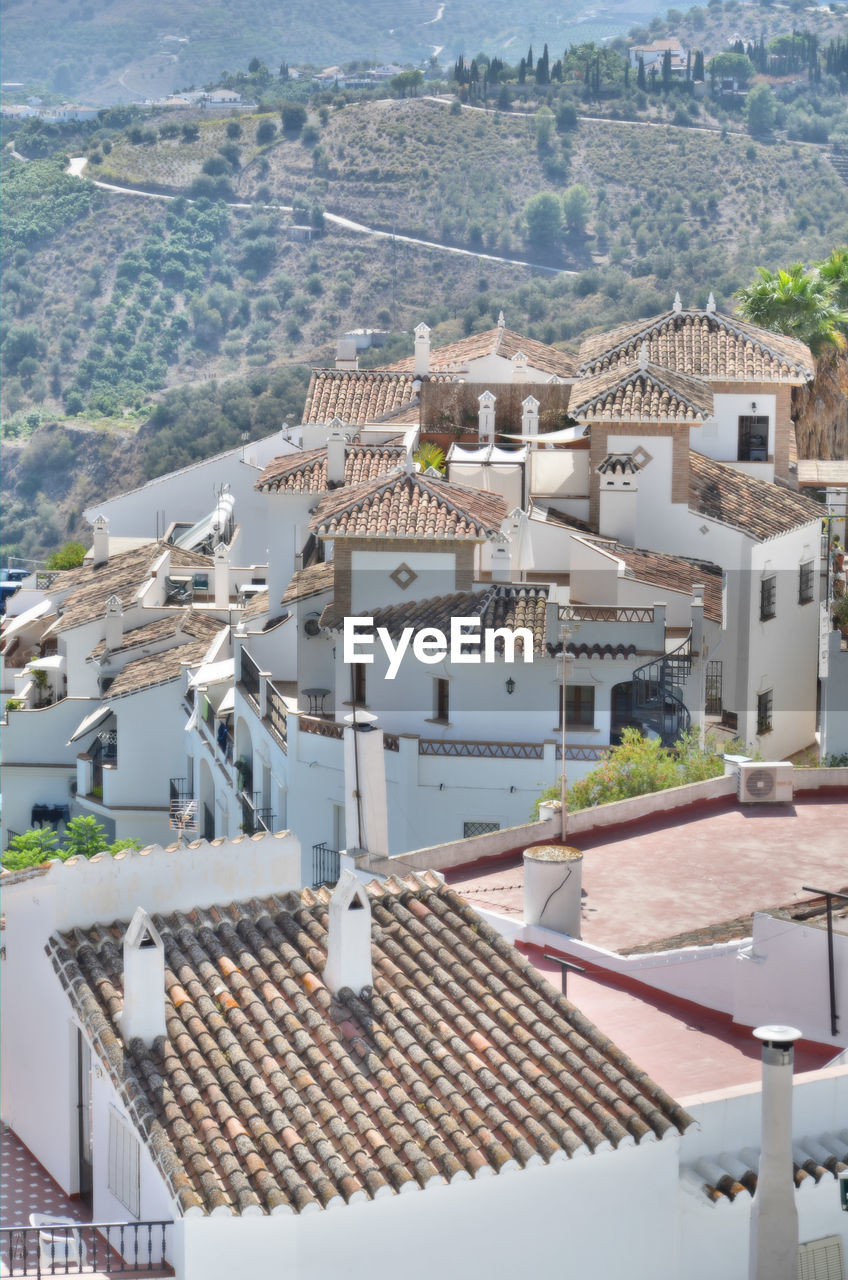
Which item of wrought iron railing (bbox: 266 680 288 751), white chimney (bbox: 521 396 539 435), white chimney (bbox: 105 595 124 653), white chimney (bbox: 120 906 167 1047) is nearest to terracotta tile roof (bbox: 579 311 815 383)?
white chimney (bbox: 521 396 539 435)

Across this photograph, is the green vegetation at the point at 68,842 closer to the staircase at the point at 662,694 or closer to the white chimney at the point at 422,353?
the staircase at the point at 662,694

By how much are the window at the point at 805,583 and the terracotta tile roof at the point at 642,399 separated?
3.75 metres

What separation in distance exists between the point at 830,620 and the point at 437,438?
9392mm

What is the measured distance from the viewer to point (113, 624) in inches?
1847

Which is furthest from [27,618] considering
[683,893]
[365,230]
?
[365,230]

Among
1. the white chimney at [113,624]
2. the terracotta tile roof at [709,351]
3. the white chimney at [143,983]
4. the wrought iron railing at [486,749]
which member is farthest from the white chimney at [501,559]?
the white chimney at [143,983]

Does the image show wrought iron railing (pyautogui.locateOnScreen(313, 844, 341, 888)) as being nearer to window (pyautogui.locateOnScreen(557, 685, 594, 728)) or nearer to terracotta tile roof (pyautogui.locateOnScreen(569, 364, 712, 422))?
window (pyautogui.locateOnScreen(557, 685, 594, 728))

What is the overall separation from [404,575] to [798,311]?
20569 millimetres

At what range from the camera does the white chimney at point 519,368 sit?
4759 centimetres

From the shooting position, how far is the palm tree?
5059cm

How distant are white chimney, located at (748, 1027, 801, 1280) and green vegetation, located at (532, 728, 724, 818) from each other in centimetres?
1335

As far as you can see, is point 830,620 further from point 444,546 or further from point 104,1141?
point 104,1141

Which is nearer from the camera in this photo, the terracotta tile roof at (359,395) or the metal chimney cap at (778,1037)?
the metal chimney cap at (778,1037)

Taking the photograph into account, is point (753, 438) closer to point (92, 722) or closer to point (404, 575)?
point (404, 575)
